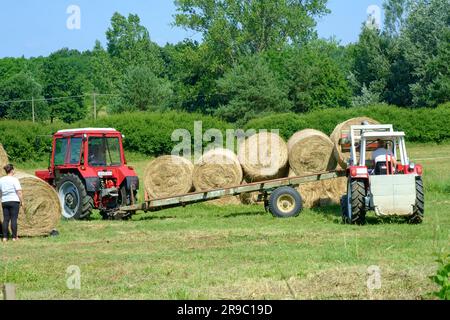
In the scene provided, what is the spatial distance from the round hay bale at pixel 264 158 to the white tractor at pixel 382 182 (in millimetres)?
3217

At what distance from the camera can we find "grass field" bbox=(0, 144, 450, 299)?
31.6ft

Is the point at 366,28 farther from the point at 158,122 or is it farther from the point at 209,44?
the point at 158,122

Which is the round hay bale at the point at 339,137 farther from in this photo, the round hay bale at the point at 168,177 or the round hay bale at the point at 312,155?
the round hay bale at the point at 168,177

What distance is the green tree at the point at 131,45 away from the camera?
8075 centimetres

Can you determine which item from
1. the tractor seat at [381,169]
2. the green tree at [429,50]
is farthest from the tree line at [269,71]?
the tractor seat at [381,169]

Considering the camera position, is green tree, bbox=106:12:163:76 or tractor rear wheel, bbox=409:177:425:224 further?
green tree, bbox=106:12:163:76

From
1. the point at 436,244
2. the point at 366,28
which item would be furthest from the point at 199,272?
the point at 366,28

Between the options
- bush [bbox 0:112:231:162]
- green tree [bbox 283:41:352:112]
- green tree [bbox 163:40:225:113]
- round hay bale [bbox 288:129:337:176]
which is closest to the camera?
round hay bale [bbox 288:129:337:176]

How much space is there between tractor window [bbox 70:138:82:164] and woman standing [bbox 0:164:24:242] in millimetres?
3788

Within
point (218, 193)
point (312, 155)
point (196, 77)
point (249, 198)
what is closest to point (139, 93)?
point (196, 77)

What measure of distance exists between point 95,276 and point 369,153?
915 cm

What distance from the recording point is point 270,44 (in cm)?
6444

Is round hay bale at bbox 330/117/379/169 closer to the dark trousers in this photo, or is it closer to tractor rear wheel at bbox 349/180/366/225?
tractor rear wheel at bbox 349/180/366/225

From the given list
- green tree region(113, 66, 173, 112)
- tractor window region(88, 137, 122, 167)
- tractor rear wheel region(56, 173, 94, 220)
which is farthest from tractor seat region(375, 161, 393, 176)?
green tree region(113, 66, 173, 112)
